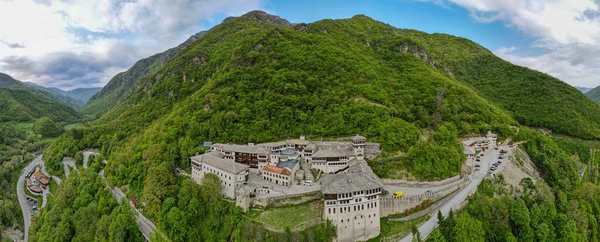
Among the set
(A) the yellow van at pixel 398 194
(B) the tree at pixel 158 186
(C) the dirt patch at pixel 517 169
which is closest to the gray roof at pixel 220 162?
(B) the tree at pixel 158 186

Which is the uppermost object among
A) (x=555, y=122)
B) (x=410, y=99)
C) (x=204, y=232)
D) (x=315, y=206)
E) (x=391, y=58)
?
(x=391, y=58)

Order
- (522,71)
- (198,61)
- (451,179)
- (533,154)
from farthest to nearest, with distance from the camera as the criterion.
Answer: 1. (522,71)
2. (198,61)
3. (533,154)
4. (451,179)

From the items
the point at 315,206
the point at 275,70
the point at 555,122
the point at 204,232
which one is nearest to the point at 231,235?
the point at 204,232

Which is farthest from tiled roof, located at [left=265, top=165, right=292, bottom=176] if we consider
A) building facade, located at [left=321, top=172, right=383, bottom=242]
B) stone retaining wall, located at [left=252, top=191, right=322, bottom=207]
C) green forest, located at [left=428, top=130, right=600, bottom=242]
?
green forest, located at [left=428, top=130, right=600, bottom=242]

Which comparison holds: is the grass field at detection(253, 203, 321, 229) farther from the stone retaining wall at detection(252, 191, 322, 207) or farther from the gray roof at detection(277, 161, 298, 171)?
the gray roof at detection(277, 161, 298, 171)

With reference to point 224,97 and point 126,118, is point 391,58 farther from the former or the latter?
point 126,118
